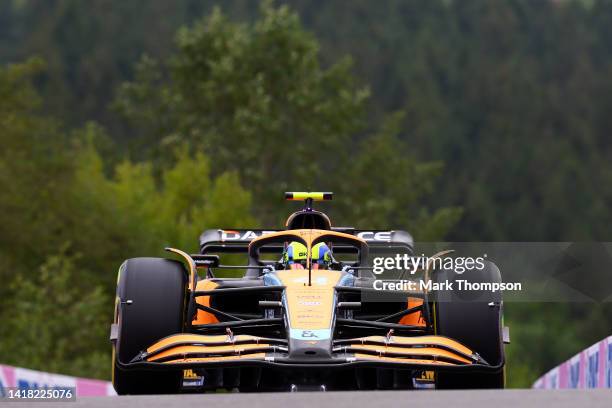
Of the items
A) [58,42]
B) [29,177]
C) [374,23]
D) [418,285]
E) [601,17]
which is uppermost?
[601,17]

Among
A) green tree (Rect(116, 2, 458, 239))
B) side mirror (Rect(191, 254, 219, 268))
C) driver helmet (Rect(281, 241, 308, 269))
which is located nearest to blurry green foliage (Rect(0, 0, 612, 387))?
green tree (Rect(116, 2, 458, 239))

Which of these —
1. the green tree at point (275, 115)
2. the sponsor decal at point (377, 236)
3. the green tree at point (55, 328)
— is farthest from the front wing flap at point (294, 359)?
the green tree at point (275, 115)

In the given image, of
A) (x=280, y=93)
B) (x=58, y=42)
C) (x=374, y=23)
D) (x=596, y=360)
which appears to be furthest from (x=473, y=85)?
(x=596, y=360)

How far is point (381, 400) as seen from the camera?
889 centimetres

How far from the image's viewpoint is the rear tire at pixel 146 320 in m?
12.7

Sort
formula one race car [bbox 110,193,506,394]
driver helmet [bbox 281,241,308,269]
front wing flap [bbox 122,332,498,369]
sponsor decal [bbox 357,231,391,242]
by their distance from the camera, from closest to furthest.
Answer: front wing flap [bbox 122,332,498,369] → formula one race car [bbox 110,193,506,394] → driver helmet [bbox 281,241,308,269] → sponsor decal [bbox 357,231,391,242]

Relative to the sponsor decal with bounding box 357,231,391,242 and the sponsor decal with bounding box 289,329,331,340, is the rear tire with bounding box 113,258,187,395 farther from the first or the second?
the sponsor decal with bounding box 357,231,391,242

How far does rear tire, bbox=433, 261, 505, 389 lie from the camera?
41.4ft

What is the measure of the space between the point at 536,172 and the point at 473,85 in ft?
45.9

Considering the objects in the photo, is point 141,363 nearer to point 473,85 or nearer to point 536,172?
point 536,172

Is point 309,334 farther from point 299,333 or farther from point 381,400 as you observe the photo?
point 381,400

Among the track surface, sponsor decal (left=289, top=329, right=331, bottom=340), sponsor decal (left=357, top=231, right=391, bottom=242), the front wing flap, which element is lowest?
the track surface

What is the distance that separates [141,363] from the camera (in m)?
12.2

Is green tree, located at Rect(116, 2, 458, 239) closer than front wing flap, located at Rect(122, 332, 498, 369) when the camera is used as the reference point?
No
